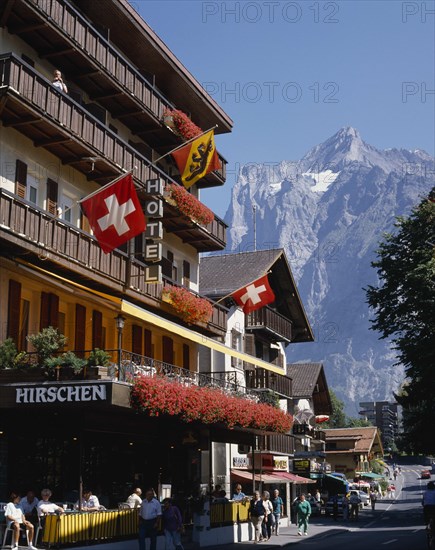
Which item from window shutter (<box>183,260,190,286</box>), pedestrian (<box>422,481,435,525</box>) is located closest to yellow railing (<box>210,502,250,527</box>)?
pedestrian (<box>422,481,435,525</box>)

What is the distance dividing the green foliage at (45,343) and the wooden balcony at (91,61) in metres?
8.62

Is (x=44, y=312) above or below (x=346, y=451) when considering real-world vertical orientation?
above

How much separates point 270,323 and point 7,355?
28.5 meters

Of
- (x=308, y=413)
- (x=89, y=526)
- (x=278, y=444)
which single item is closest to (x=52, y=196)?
(x=89, y=526)

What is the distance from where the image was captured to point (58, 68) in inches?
1047

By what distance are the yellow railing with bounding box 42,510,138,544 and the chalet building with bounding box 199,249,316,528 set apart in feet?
57.2

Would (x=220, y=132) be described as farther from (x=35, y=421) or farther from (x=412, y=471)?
(x=412, y=471)

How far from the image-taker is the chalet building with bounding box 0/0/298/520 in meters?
22.6

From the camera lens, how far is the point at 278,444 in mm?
49625

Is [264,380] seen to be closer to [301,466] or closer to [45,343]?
[301,466]

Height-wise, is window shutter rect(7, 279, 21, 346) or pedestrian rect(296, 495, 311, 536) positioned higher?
window shutter rect(7, 279, 21, 346)

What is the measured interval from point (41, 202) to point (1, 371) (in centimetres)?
534

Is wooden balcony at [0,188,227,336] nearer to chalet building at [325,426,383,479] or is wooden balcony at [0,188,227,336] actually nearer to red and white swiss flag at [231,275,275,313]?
red and white swiss flag at [231,275,275,313]

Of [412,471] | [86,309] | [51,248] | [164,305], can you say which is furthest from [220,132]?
[412,471]
